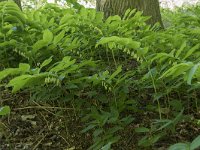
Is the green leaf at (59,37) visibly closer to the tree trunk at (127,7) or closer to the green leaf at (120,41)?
the green leaf at (120,41)

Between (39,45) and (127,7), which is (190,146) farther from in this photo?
(127,7)

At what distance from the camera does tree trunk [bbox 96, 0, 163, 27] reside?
13.3 ft

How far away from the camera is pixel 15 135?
2.36 metres

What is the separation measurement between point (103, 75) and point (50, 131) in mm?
A: 721

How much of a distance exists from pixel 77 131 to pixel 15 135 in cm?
50

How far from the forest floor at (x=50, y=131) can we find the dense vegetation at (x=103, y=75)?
0.03 meters

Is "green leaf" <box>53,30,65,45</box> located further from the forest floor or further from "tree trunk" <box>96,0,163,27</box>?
"tree trunk" <box>96,0,163,27</box>

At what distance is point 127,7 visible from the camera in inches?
159

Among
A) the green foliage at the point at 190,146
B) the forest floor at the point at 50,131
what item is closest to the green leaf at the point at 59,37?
the forest floor at the point at 50,131

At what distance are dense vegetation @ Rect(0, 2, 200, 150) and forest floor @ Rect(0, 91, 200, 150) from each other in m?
0.03

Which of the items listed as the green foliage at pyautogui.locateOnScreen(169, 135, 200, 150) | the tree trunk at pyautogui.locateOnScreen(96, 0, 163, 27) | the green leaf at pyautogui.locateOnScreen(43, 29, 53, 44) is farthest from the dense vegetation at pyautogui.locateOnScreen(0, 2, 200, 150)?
the tree trunk at pyautogui.locateOnScreen(96, 0, 163, 27)

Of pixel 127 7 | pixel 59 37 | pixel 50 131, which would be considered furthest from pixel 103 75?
pixel 127 7

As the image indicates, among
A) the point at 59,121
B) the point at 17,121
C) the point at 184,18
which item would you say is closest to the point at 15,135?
the point at 17,121

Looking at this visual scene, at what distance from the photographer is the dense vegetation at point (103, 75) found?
70.3 inches
